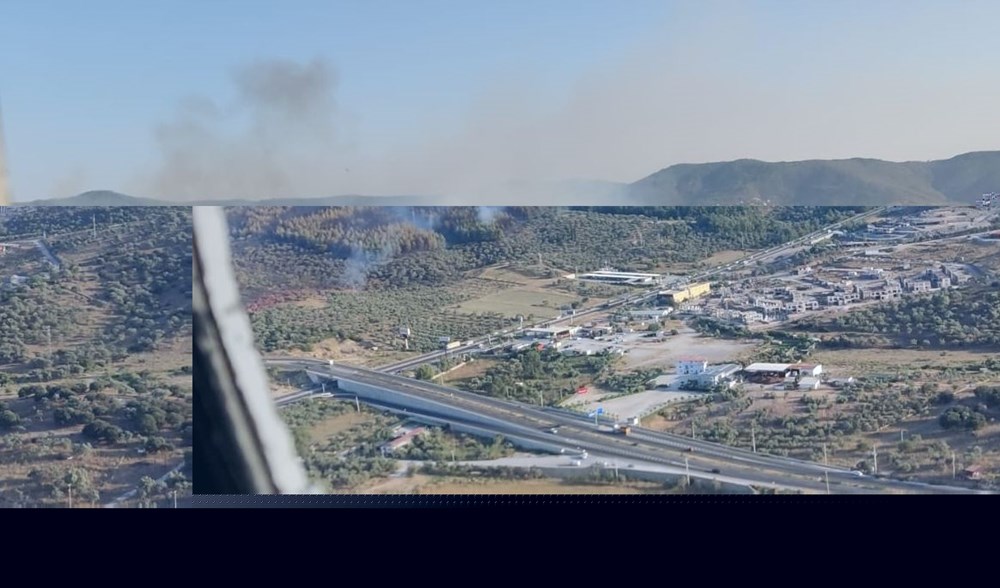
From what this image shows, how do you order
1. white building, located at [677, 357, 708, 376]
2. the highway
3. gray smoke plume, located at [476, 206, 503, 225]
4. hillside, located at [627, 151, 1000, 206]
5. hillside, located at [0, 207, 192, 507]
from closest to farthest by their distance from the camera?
hillside, located at [627, 151, 1000, 206], the highway, gray smoke plume, located at [476, 206, 503, 225], white building, located at [677, 357, 708, 376], hillside, located at [0, 207, 192, 507]

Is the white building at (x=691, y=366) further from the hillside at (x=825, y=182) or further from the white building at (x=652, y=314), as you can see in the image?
the hillside at (x=825, y=182)

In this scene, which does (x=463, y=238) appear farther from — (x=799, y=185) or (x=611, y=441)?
(x=799, y=185)

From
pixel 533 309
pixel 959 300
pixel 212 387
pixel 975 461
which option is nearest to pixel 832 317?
pixel 959 300

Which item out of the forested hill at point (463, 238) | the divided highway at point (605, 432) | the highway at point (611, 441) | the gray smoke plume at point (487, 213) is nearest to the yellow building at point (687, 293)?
the divided highway at point (605, 432)

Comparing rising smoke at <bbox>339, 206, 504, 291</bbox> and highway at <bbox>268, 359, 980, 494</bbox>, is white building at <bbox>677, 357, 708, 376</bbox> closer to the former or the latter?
highway at <bbox>268, 359, 980, 494</bbox>

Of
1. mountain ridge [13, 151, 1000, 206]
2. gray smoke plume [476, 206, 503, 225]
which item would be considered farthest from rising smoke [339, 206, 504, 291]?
mountain ridge [13, 151, 1000, 206]

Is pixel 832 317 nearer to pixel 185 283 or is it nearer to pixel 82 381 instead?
pixel 185 283

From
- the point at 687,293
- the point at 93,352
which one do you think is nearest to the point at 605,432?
the point at 687,293

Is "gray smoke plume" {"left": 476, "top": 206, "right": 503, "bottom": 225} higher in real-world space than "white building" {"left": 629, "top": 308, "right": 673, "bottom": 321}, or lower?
higher
